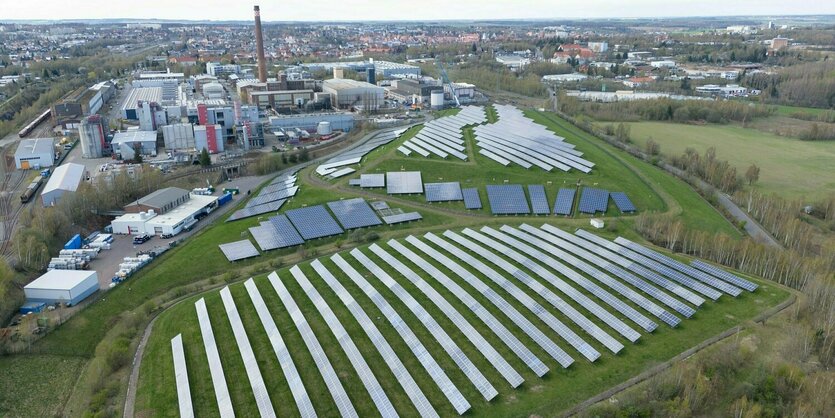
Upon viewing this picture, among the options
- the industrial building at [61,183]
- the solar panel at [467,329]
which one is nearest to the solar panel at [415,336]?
the solar panel at [467,329]

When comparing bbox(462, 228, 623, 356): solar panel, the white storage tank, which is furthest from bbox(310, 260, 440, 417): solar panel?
the white storage tank

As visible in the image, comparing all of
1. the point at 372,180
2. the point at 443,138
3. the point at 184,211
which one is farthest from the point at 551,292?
the point at 443,138

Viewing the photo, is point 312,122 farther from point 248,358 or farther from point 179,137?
point 248,358

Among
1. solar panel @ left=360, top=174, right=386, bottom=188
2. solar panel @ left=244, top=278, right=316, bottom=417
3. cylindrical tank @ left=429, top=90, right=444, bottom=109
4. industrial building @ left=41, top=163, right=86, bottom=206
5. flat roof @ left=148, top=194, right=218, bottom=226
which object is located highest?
cylindrical tank @ left=429, top=90, right=444, bottom=109

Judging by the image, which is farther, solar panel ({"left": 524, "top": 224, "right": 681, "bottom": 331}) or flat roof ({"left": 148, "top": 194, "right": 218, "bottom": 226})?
flat roof ({"left": 148, "top": 194, "right": 218, "bottom": 226})

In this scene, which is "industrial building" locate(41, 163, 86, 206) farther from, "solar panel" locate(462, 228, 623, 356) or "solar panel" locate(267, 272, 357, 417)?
"solar panel" locate(462, 228, 623, 356)

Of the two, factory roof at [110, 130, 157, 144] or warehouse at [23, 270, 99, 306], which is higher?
Answer: factory roof at [110, 130, 157, 144]

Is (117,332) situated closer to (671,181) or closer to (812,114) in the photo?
(671,181)

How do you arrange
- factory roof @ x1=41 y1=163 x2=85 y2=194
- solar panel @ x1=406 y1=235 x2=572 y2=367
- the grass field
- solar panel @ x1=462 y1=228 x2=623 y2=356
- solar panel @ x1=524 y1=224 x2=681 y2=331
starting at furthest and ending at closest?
factory roof @ x1=41 y1=163 x2=85 y2=194 → solar panel @ x1=524 y1=224 x2=681 y2=331 → solar panel @ x1=462 y1=228 x2=623 y2=356 → solar panel @ x1=406 y1=235 x2=572 y2=367 → the grass field
